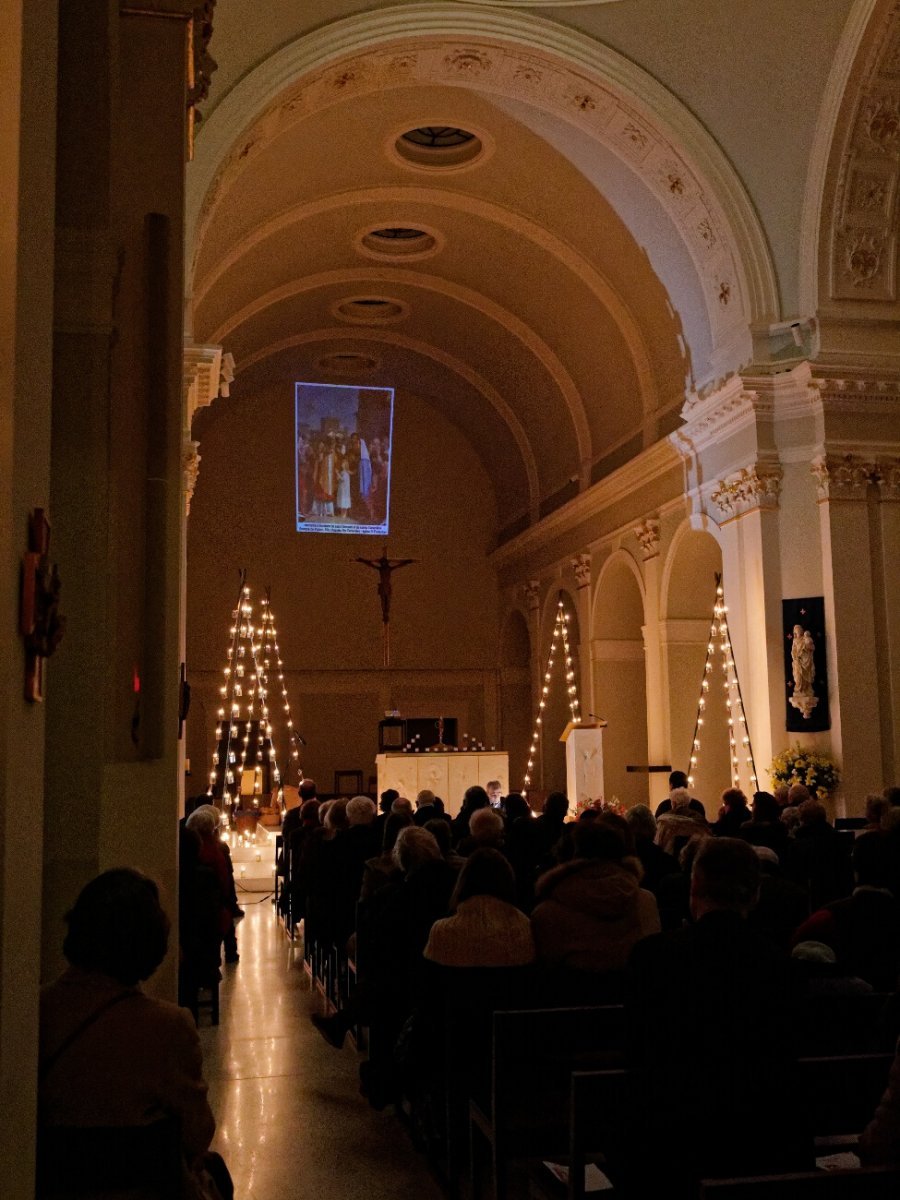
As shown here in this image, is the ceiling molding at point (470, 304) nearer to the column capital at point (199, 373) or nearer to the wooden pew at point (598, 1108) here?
the column capital at point (199, 373)

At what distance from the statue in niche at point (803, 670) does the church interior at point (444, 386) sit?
1.9 inches

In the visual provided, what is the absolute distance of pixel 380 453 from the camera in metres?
25.3

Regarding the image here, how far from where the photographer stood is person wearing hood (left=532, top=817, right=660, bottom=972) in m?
4.43

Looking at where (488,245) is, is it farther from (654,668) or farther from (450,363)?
(654,668)

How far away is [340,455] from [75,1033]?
23.1m

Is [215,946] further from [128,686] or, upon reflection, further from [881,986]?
[881,986]

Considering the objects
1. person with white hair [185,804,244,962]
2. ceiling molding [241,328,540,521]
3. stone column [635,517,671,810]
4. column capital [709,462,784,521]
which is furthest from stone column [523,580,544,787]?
person with white hair [185,804,244,962]

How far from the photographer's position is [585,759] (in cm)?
1506

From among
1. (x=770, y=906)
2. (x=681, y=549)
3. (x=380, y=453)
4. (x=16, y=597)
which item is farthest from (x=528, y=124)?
(x=16, y=597)

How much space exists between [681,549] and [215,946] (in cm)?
1082

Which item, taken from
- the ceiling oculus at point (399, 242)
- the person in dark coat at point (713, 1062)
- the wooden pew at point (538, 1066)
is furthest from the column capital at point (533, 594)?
the person in dark coat at point (713, 1062)

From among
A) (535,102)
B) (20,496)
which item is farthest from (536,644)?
(20,496)

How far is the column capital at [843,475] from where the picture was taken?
13742 millimetres

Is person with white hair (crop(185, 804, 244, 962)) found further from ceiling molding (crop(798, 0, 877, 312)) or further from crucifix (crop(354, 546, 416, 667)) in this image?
crucifix (crop(354, 546, 416, 667))
